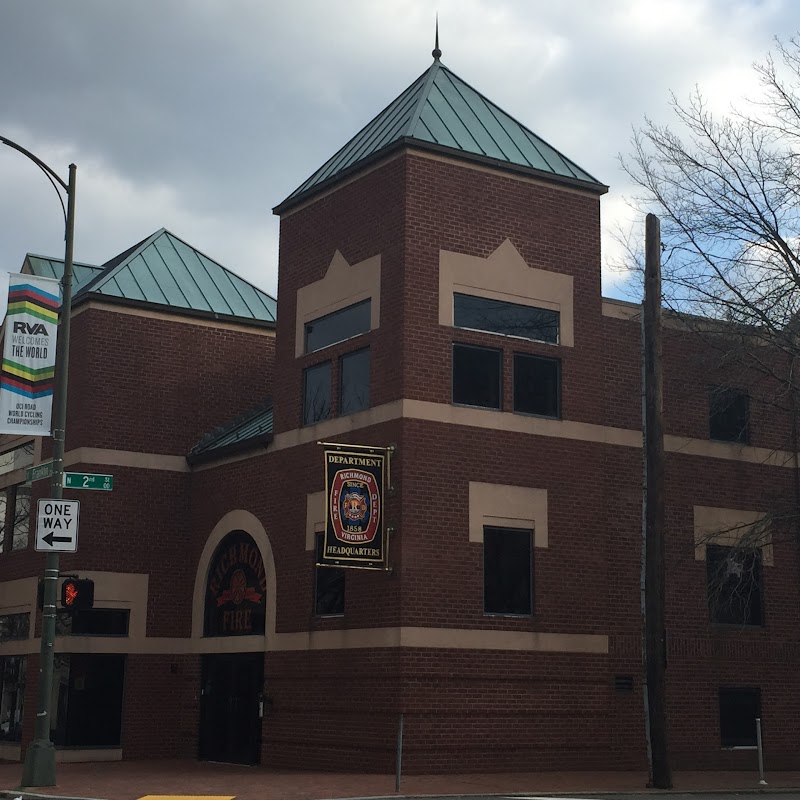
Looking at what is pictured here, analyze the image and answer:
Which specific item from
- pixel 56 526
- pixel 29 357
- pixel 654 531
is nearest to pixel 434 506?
pixel 654 531

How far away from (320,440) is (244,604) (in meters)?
4.18

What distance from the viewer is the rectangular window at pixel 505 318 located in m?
21.8

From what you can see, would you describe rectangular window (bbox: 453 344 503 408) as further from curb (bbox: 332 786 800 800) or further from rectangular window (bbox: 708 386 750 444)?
curb (bbox: 332 786 800 800)

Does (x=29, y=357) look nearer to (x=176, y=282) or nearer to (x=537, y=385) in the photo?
(x=537, y=385)

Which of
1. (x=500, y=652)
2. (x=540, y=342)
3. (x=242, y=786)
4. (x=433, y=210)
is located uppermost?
(x=433, y=210)

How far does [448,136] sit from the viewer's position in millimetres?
22609

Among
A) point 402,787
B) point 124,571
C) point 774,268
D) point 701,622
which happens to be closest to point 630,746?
point 701,622

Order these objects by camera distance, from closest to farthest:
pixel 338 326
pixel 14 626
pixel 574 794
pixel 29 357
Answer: pixel 574 794 < pixel 29 357 < pixel 338 326 < pixel 14 626

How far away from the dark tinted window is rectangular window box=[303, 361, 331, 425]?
441 millimetres

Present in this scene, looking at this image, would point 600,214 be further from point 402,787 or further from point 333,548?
point 402,787

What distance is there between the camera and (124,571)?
85.8ft

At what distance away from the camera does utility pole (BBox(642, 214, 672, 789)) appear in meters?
18.4

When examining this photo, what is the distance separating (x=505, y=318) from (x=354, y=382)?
2.91m

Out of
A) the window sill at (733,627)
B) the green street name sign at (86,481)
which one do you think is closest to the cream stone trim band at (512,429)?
the window sill at (733,627)
